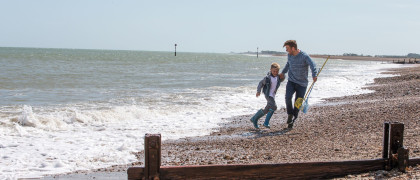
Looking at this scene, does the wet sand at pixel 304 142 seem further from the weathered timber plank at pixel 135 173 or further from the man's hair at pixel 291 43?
the man's hair at pixel 291 43

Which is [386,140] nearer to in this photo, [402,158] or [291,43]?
[402,158]

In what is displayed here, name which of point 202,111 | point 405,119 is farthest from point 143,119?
point 405,119

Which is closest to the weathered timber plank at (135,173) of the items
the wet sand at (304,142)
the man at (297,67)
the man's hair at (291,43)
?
the wet sand at (304,142)

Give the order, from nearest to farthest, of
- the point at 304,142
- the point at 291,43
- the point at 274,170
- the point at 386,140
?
the point at 274,170, the point at 386,140, the point at 304,142, the point at 291,43

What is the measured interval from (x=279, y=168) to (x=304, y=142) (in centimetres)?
245

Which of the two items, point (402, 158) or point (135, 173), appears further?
point (402, 158)

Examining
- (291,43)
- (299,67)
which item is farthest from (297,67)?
(291,43)

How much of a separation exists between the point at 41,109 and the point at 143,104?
2862mm

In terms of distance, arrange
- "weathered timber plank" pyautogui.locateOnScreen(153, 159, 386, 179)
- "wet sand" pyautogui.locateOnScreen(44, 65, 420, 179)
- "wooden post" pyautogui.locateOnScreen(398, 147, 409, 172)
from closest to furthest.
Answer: "weathered timber plank" pyautogui.locateOnScreen(153, 159, 386, 179) → "wooden post" pyautogui.locateOnScreen(398, 147, 409, 172) → "wet sand" pyautogui.locateOnScreen(44, 65, 420, 179)

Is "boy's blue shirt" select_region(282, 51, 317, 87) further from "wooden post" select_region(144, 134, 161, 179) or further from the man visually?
"wooden post" select_region(144, 134, 161, 179)

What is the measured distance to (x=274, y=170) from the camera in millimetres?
3936

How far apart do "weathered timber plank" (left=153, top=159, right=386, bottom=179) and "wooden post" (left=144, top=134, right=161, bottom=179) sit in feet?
0.23

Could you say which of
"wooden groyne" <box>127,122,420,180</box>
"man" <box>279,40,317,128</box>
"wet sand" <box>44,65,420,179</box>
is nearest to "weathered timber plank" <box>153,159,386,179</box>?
"wooden groyne" <box>127,122,420,180</box>

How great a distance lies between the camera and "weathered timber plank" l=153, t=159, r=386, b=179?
3.77m
